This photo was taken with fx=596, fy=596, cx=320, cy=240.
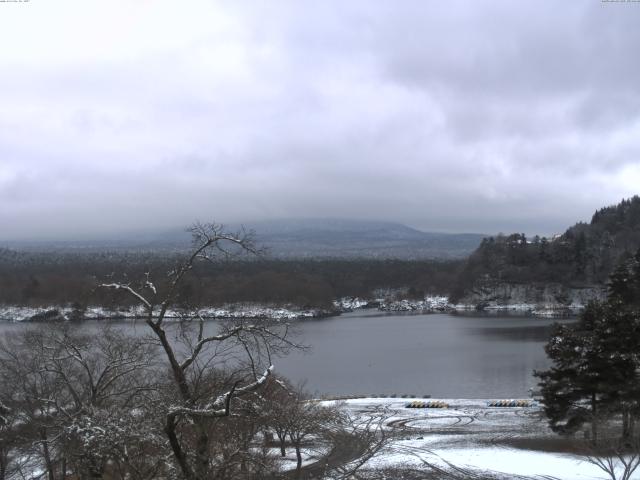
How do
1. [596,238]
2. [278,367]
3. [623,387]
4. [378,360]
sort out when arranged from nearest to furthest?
1. [623,387]
2. [278,367]
3. [378,360]
4. [596,238]

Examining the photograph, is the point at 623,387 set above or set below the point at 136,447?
below

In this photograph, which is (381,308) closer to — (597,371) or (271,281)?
(271,281)

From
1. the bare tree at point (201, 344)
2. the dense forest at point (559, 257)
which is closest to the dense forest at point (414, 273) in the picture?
the dense forest at point (559, 257)

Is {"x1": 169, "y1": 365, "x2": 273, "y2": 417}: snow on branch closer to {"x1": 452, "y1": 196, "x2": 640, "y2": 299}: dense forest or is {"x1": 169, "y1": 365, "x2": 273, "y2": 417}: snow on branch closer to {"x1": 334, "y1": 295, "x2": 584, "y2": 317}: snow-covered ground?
{"x1": 334, "y1": 295, "x2": 584, "y2": 317}: snow-covered ground

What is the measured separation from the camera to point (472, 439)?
16828mm

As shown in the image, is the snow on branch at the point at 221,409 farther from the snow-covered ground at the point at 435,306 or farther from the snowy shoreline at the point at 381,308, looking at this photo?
the snow-covered ground at the point at 435,306

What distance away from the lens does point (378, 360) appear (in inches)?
1556

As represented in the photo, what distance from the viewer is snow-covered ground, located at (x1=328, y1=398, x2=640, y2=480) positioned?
12.6 m

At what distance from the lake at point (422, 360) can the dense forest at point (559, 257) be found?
98.0ft

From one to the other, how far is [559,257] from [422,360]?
194 feet

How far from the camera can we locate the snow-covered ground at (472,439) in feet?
41.4

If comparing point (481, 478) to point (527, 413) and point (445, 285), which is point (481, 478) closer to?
point (527, 413)

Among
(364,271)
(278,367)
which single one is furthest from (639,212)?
(278,367)

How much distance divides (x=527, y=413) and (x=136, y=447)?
63.7ft
